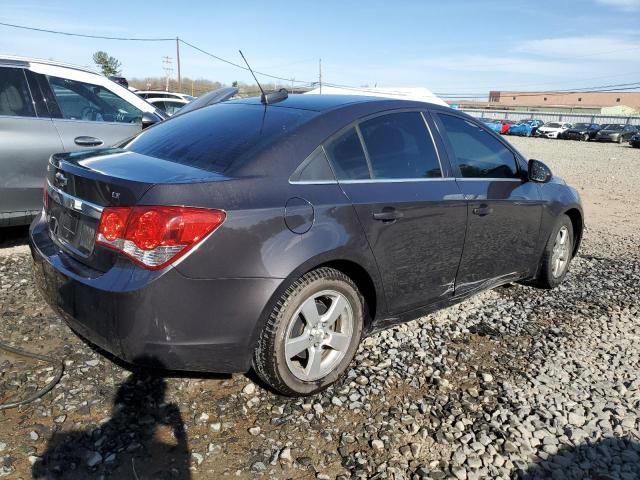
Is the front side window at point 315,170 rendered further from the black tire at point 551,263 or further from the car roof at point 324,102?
the black tire at point 551,263

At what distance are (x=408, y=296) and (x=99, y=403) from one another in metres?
1.86

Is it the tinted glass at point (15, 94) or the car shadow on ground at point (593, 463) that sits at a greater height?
the tinted glass at point (15, 94)

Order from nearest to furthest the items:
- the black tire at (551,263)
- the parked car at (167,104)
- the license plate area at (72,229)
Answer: the license plate area at (72,229), the black tire at (551,263), the parked car at (167,104)

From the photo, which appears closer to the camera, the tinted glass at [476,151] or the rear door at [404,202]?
the rear door at [404,202]

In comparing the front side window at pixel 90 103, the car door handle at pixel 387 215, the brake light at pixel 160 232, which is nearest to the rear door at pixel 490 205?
the car door handle at pixel 387 215

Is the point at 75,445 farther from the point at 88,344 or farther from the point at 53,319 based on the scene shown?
the point at 53,319

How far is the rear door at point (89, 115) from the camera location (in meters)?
4.75

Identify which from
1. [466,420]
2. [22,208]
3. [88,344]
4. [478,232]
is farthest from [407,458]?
[22,208]

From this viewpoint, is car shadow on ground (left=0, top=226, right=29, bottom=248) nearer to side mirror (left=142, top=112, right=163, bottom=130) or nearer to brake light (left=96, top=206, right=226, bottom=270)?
side mirror (left=142, top=112, right=163, bottom=130)

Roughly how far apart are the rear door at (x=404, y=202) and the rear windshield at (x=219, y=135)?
35 cm

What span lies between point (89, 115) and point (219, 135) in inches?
107

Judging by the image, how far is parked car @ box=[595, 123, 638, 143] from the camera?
35.1 meters

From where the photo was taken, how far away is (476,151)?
12.4ft

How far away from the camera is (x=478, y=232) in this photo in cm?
360
